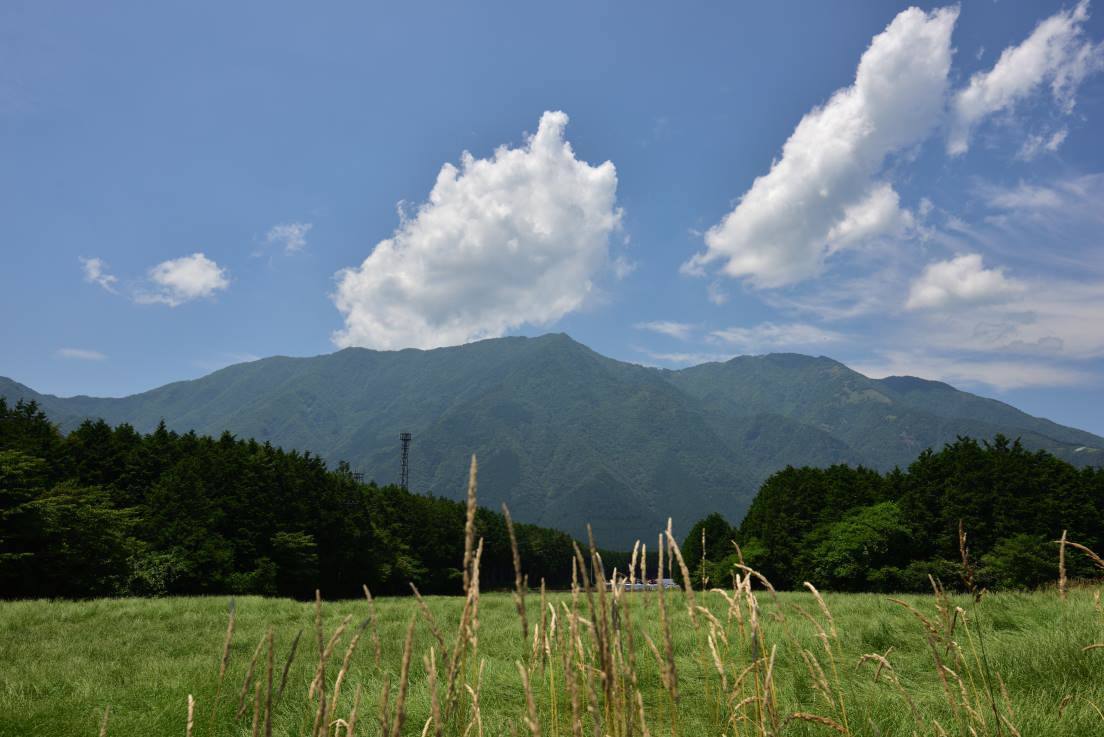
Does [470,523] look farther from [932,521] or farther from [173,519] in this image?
[932,521]

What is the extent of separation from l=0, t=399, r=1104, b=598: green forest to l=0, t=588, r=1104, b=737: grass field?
22.2 metres

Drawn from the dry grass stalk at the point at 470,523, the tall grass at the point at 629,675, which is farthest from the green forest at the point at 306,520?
the dry grass stalk at the point at 470,523

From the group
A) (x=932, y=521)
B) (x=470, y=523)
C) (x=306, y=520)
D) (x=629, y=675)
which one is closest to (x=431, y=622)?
(x=470, y=523)

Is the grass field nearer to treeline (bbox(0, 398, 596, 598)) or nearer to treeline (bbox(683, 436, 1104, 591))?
treeline (bbox(0, 398, 596, 598))

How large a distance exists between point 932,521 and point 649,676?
57.0m

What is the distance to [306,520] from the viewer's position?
2143 inches

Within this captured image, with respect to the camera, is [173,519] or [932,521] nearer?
[173,519]

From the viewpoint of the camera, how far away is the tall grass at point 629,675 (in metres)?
1.82

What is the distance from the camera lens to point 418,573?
74375mm

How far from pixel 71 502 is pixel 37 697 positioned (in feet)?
108

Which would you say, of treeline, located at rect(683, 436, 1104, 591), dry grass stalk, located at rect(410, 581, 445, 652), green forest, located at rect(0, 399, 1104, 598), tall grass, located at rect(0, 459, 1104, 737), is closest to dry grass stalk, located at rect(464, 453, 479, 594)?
tall grass, located at rect(0, 459, 1104, 737)

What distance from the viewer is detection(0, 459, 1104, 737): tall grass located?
5.97ft

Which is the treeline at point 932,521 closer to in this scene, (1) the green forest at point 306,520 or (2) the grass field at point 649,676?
(1) the green forest at point 306,520

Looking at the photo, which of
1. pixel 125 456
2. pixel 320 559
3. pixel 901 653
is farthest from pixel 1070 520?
pixel 125 456
